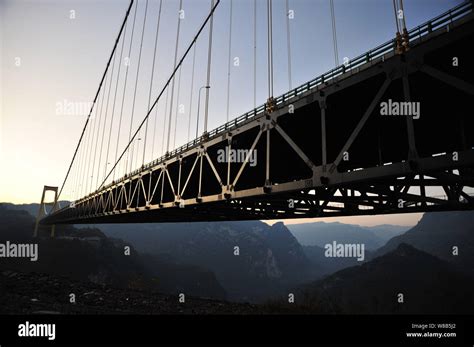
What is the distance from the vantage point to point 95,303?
53.3 ft

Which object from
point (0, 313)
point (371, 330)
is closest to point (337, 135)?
A: point (371, 330)

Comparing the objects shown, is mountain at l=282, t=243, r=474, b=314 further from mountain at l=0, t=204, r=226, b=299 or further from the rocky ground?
the rocky ground

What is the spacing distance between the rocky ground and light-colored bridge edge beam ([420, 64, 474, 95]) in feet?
45.3

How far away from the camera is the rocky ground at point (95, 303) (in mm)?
13380

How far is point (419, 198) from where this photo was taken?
1050 cm

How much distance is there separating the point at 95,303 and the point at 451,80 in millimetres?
18247

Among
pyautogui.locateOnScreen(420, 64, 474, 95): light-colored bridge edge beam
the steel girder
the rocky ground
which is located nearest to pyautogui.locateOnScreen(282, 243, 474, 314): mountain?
the rocky ground

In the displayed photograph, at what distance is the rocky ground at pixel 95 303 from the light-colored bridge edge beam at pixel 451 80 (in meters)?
13.8

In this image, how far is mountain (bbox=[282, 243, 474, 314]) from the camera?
118250 mm

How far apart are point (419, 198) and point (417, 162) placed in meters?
4.73

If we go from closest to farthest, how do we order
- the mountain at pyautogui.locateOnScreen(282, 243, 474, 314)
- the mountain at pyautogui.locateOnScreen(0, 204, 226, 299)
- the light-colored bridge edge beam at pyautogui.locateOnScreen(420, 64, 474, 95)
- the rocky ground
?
the light-colored bridge edge beam at pyautogui.locateOnScreen(420, 64, 474, 95) → the rocky ground → the mountain at pyautogui.locateOnScreen(0, 204, 226, 299) → the mountain at pyautogui.locateOnScreen(282, 243, 474, 314)

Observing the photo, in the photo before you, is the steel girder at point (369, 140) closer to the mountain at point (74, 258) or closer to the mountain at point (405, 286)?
the mountain at point (74, 258)

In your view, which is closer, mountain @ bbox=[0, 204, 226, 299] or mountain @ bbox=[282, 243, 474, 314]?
mountain @ bbox=[0, 204, 226, 299]

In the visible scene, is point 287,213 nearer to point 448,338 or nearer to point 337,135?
point 337,135
